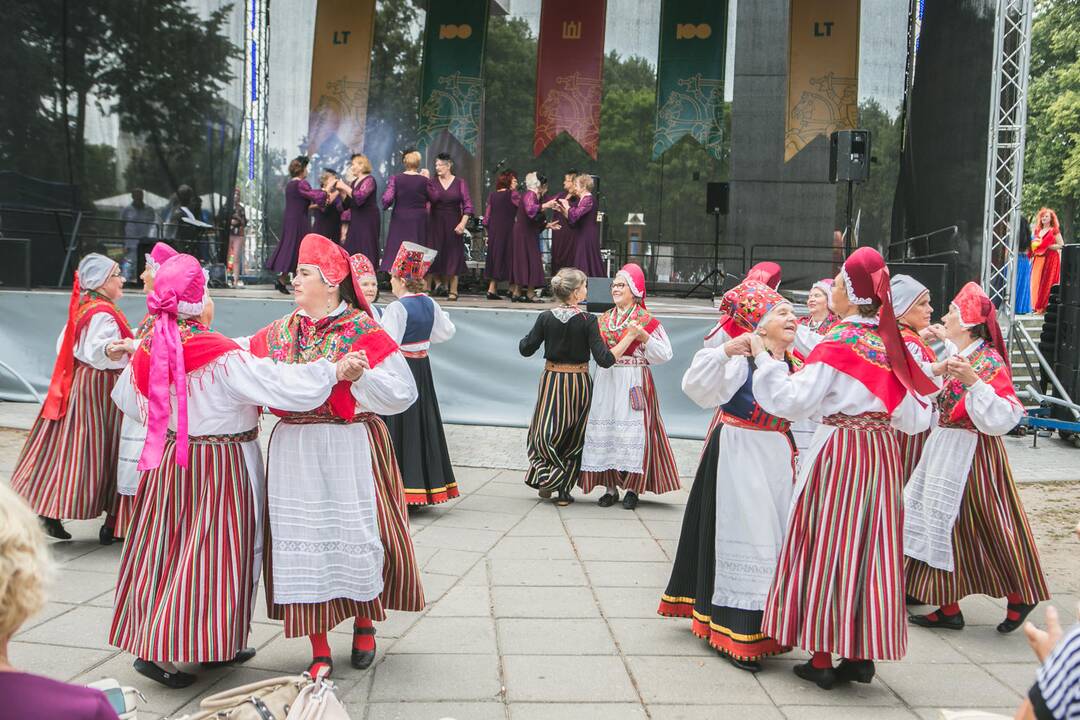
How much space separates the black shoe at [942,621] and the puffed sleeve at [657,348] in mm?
2735

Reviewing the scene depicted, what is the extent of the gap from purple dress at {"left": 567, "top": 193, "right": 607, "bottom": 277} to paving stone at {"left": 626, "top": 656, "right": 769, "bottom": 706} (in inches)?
337

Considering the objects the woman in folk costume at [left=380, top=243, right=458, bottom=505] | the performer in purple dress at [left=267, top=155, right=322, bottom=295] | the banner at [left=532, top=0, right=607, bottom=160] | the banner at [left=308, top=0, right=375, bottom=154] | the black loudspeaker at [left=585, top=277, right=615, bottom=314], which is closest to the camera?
the woman in folk costume at [left=380, top=243, right=458, bottom=505]

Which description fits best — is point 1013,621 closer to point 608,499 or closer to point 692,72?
point 608,499

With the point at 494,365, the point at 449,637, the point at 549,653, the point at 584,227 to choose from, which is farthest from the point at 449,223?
the point at 549,653

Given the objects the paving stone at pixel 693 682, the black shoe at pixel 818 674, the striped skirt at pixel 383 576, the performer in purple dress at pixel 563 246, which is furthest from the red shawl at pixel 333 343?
the performer in purple dress at pixel 563 246

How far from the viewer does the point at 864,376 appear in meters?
3.77

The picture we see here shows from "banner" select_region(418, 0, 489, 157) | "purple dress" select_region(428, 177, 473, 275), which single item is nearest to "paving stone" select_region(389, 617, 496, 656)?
"purple dress" select_region(428, 177, 473, 275)

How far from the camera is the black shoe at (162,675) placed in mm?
3756

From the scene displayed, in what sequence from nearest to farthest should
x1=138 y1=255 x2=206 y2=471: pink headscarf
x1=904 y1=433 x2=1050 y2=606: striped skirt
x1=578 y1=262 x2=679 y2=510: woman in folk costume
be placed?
1. x1=138 y1=255 x2=206 y2=471: pink headscarf
2. x1=904 y1=433 x2=1050 y2=606: striped skirt
3. x1=578 y1=262 x2=679 y2=510: woman in folk costume

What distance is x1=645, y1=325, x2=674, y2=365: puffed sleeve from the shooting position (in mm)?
7180

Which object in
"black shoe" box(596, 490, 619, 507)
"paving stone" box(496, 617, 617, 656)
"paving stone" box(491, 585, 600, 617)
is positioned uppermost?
"black shoe" box(596, 490, 619, 507)

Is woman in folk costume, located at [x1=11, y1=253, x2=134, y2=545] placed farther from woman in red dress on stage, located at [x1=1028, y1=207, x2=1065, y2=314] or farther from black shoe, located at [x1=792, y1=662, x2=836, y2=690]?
woman in red dress on stage, located at [x1=1028, y1=207, x2=1065, y2=314]

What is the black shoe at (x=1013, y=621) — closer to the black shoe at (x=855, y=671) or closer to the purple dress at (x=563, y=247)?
the black shoe at (x=855, y=671)

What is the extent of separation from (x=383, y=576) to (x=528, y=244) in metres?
8.94
